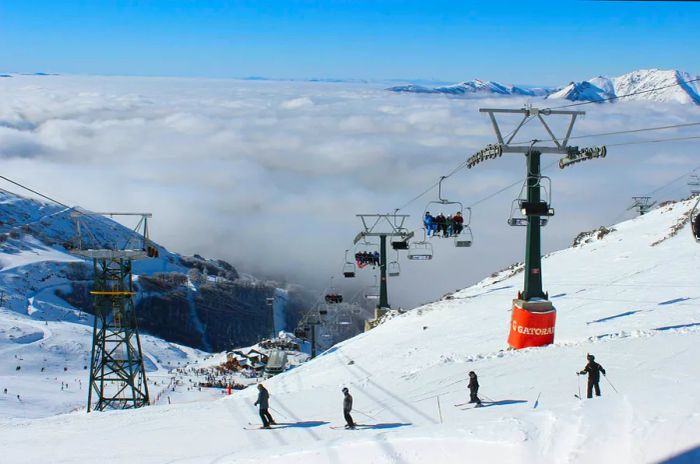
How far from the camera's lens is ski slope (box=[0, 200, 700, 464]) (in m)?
9.54

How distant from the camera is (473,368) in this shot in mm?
18547

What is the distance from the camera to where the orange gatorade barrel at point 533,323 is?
19547 millimetres

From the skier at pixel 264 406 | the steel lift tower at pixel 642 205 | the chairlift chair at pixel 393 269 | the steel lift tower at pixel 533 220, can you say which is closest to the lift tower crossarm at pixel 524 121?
the steel lift tower at pixel 533 220

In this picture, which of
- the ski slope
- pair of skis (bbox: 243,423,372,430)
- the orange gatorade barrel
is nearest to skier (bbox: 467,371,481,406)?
the ski slope

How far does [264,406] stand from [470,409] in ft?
15.3

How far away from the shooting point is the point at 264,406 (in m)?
15.0

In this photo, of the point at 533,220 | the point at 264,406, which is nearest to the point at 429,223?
the point at 533,220

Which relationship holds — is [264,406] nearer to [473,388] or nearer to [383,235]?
[473,388]

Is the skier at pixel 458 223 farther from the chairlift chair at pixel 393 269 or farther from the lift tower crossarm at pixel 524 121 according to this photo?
the chairlift chair at pixel 393 269

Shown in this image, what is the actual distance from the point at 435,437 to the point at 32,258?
15619 cm

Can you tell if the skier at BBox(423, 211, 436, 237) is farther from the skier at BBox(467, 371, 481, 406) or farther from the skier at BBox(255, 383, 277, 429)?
the skier at BBox(255, 383, 277, 429)

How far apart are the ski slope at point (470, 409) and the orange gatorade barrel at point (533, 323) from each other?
0.63 m

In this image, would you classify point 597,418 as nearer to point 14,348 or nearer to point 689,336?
point 689,336

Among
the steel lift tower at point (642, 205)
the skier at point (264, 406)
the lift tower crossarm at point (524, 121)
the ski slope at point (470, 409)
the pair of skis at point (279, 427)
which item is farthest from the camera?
the steel lift tower at point (642, 205)
